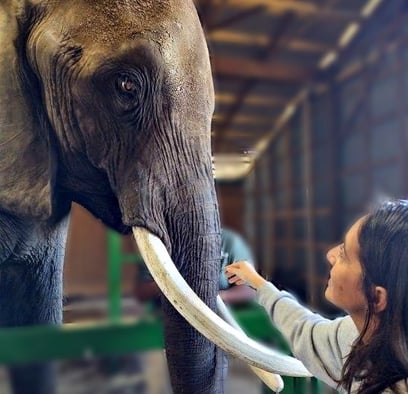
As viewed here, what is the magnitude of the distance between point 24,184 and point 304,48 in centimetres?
302

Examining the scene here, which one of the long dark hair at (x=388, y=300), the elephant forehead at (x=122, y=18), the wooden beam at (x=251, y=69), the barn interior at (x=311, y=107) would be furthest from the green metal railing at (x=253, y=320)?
the wooden beam at (x=251, y=69)

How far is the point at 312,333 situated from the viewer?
389mm

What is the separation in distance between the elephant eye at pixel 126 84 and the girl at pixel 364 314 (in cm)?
15

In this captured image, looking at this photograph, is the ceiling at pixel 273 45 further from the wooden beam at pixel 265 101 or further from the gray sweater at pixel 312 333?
the gray sweater at pixel 312 333

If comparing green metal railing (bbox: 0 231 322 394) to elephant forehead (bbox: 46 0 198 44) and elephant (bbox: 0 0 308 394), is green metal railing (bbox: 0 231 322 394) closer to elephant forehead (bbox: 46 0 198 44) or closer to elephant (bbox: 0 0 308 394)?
elephant (bbox: 0 0 308 394)

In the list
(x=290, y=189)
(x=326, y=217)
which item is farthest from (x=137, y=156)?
(x=290, y=189)

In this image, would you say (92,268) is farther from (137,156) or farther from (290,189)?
(137,156)

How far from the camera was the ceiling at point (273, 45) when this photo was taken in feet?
9.32

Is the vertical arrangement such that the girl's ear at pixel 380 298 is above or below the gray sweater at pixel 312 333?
above

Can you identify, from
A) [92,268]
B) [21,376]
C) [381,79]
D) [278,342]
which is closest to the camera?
[278,342]

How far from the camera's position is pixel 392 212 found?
14.1 inches

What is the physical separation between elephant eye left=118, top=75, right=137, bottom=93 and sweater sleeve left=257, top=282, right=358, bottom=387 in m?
0.17

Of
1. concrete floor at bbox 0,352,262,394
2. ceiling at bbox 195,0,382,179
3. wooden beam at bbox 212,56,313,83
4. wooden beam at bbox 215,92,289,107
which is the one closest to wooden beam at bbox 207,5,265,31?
ceiling at bbox 195,0,382,179

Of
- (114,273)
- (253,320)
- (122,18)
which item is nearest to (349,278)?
(122,18)
